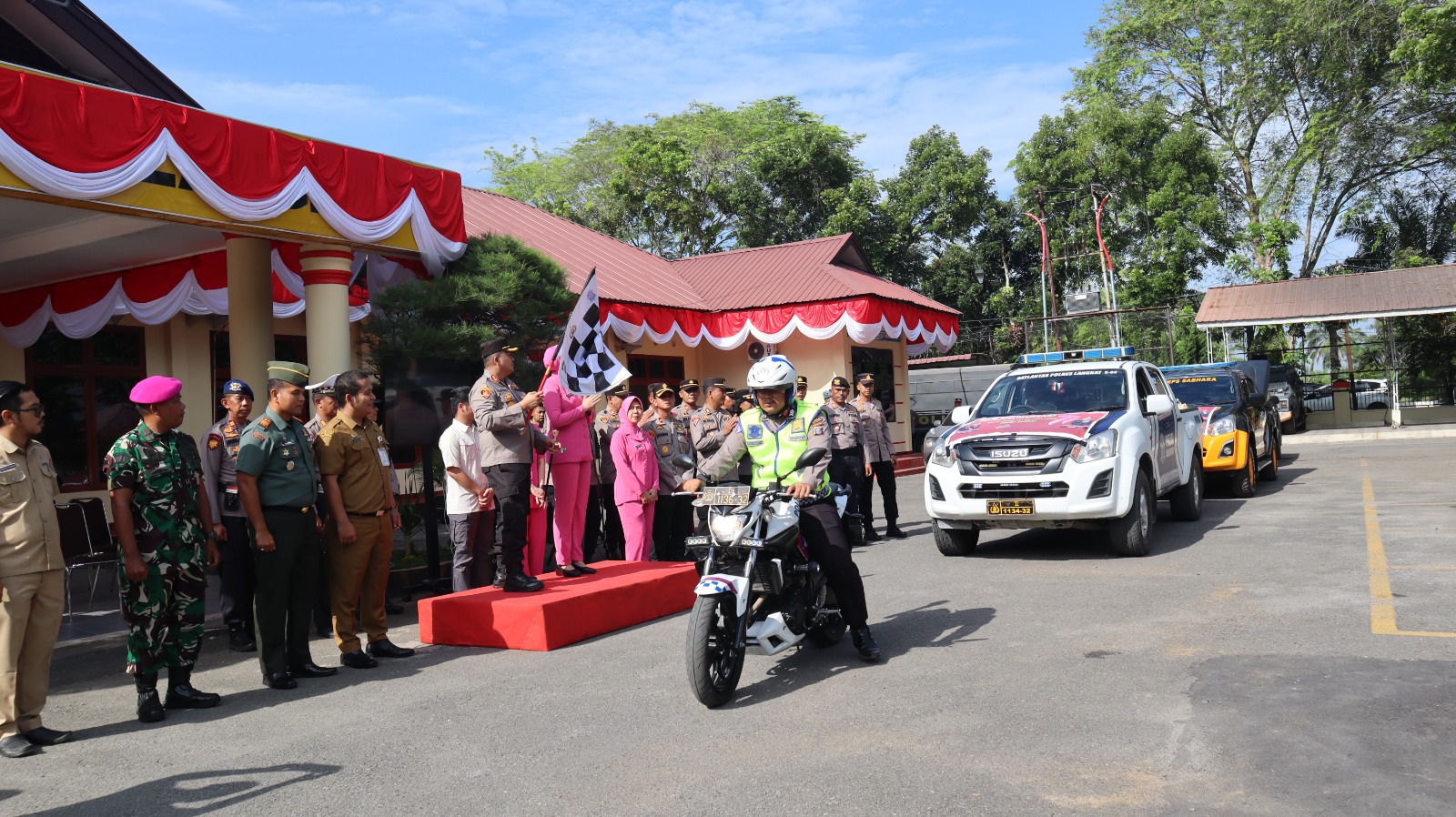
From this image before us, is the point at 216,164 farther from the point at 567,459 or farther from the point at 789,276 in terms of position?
Result: the point at 789,276

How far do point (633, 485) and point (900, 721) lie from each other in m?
4.94

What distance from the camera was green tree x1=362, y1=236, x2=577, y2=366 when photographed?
11.4 meters

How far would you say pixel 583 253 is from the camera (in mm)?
21594

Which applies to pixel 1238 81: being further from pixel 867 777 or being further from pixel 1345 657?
pixel 867 777

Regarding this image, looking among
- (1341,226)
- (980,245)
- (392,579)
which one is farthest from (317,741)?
(1341,226)

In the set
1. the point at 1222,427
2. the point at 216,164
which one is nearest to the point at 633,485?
the point at 216,164

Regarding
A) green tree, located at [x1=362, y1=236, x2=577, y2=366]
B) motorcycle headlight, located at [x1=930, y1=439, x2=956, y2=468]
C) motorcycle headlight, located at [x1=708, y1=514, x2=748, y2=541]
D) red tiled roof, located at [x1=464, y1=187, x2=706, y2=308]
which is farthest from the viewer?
red tiled roof, located at [x1=464, y1=187, x2=706, y2=308]

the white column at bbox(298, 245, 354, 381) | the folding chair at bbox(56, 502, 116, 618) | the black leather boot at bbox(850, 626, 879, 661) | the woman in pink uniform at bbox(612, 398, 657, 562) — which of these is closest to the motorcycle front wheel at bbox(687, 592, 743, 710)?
the black leather boot at bbox(850, 626, 879, 661)

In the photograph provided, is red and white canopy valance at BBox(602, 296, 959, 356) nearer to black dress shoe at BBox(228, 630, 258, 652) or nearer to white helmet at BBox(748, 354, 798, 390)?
black dress shoe at BBox(228, 630, 258, 652)

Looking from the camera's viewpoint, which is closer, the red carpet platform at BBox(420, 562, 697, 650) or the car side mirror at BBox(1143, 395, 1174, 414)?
the red carpet platform at BBox(420, 562, 697, 650)

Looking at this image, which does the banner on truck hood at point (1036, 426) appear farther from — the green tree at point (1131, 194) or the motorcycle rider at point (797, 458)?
the green tree at point (1131, 194)

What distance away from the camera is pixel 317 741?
5.32 meters

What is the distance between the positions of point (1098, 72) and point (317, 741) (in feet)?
138

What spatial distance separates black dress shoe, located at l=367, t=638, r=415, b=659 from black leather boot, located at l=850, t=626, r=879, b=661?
313cm
